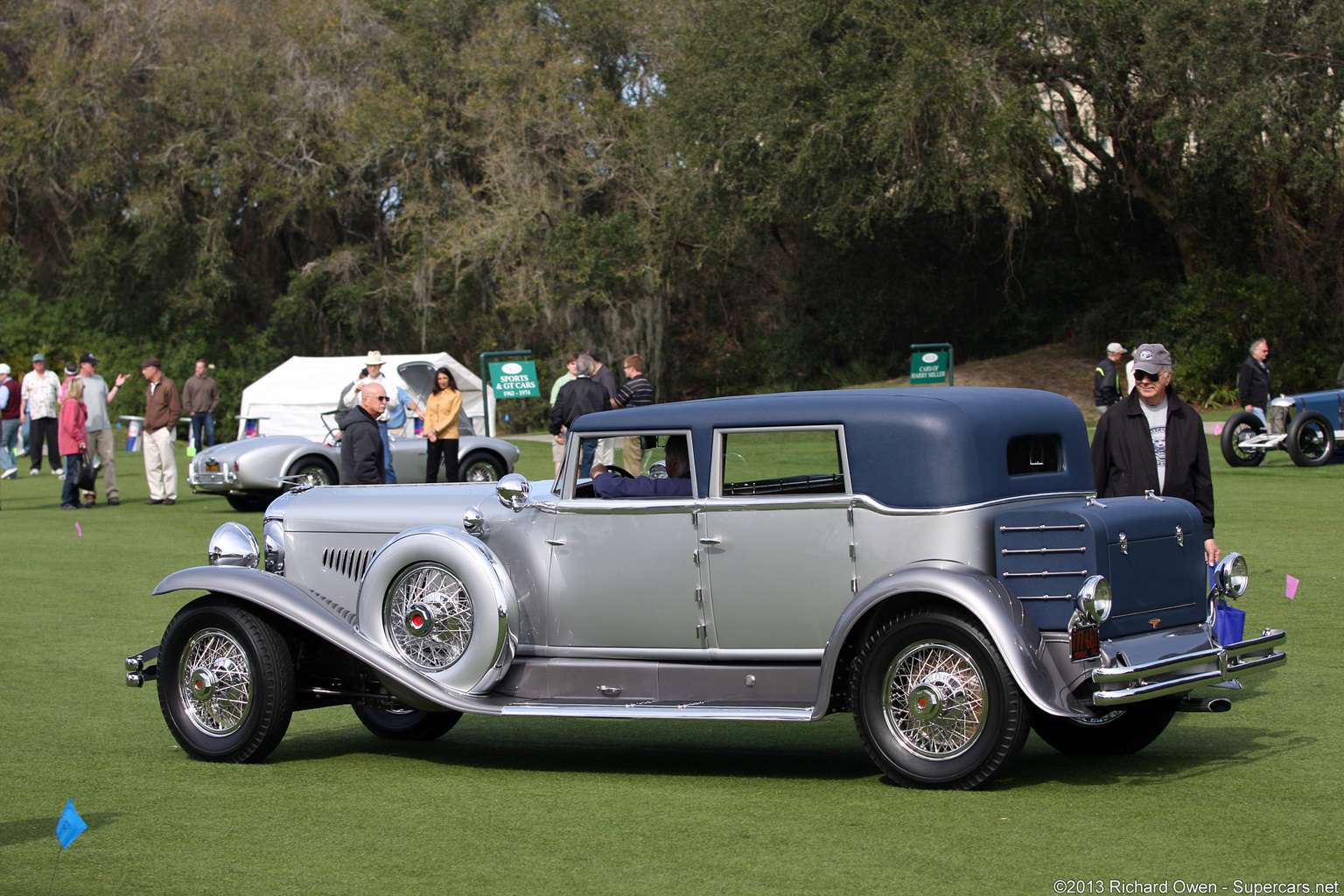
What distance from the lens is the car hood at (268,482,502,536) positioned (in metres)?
6.54

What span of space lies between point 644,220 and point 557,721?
30.1 metres

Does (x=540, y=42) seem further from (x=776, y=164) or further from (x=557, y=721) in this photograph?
(x=557, y=721)

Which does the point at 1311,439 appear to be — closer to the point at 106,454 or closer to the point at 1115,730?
the point at 1115,730

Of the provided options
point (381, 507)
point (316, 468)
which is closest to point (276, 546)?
point (381, 507)

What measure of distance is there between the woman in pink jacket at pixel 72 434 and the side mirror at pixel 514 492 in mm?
13282

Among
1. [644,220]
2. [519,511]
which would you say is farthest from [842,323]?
[519,511]

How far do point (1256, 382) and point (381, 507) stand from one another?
15.9 meters

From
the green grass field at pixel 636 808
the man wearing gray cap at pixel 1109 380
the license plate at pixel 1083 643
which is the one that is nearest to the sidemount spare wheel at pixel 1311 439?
the man wearing gray cap at pixel 1109 380

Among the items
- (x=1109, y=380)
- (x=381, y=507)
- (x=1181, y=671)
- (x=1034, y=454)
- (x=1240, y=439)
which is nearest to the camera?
(x=1181, y=671)

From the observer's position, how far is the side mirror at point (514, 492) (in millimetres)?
6191

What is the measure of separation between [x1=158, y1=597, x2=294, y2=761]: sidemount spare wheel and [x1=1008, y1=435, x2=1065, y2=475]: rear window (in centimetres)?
337

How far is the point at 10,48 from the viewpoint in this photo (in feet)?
124

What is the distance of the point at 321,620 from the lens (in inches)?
242

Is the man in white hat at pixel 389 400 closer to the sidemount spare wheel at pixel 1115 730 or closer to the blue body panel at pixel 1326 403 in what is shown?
the sidemount spare wheel at pixel 1115 730
